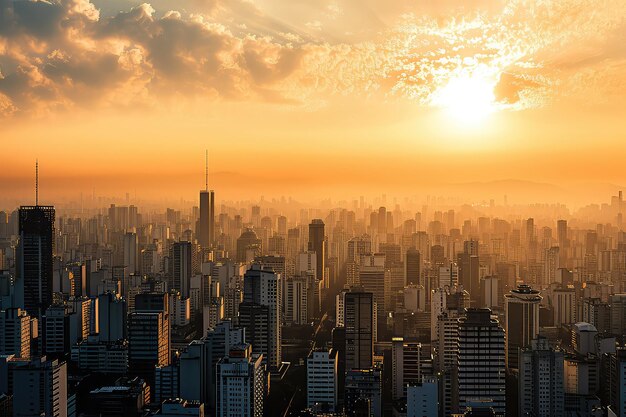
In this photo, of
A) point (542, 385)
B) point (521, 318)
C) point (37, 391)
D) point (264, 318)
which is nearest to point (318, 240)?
point (264, 318)

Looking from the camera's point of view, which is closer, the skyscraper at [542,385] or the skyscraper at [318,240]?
the skyscraper at [542,385]

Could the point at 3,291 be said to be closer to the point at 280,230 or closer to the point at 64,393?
Answer: the point at 64,393

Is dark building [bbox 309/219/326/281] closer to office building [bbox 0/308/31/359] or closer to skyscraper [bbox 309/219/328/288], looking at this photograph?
skyscraper [bbox 309/219/328/288]

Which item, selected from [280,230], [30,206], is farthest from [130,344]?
[280,230]

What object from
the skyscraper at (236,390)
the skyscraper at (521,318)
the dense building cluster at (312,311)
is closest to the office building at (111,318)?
the dense building cluster at (312,311)

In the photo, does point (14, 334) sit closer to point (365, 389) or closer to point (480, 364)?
point (365, 389)

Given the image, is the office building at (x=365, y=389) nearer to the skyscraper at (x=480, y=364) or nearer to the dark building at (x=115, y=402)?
the skyscraper at (x=480, y=364)

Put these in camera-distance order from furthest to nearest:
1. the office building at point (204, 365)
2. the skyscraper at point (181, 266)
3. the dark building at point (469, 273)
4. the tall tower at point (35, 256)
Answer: the skyscraper at point (181, 266), the dark building at point (469, 273), the tall tower at point (35, 256), the office building at point (204, 365)
